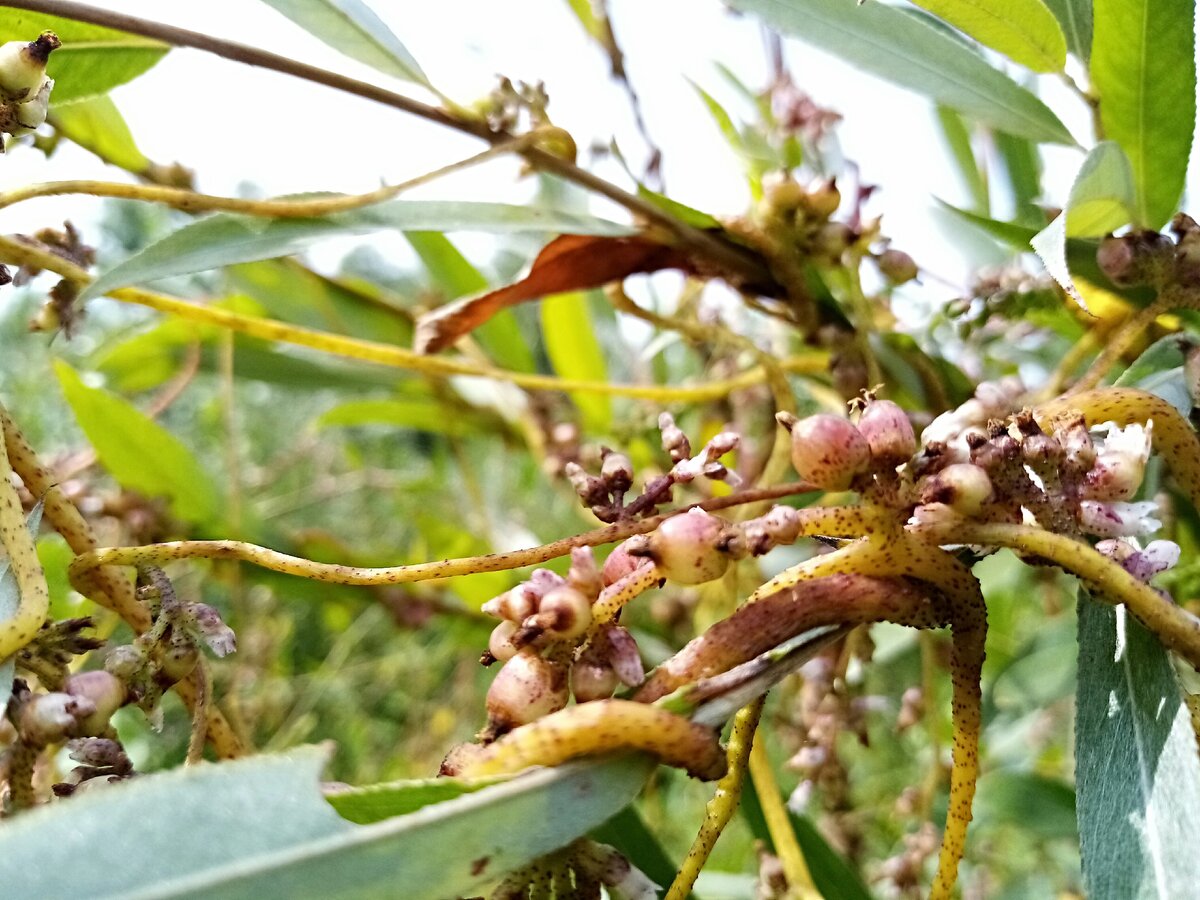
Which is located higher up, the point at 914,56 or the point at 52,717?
the point at 914,56

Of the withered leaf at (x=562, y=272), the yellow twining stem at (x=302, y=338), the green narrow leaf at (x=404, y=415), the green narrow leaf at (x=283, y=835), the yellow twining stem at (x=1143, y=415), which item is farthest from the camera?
the green narrow leaf at (x=404, y=415)

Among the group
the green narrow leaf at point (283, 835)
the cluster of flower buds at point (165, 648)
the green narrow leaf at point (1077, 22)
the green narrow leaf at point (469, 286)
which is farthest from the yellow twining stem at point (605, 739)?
the green narrow leaf at point (469, 286)

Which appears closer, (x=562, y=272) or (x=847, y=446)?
(x=847, y=446)

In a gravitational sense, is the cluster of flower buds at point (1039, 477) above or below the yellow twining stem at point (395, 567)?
above

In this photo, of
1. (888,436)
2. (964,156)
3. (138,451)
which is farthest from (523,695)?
(964,156)

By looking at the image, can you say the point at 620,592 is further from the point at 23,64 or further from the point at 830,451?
the point at 23,64

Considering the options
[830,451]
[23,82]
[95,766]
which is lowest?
[95,766]

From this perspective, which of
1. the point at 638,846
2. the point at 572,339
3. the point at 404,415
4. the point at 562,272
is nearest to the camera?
the point at 638,846

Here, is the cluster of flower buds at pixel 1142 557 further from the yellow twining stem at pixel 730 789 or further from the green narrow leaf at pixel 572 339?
the green narrow leaf at pixel 572 339
